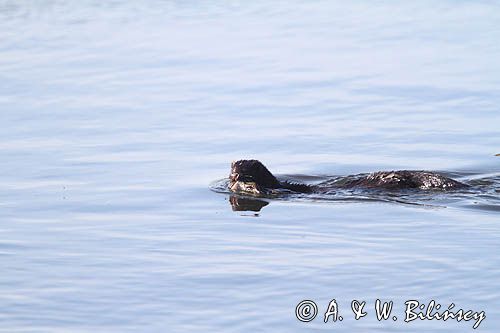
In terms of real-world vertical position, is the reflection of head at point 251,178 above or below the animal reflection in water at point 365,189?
above

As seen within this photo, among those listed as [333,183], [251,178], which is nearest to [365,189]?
[333,183]

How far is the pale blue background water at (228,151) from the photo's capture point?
9.30 meters

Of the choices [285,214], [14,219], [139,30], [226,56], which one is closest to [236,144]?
[285,214]

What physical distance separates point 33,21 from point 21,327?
1591cm

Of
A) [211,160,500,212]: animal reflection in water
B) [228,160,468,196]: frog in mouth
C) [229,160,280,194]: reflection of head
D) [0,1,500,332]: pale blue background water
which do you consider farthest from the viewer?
[229,160,280,194]: reflection of head

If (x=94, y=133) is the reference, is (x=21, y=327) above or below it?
below

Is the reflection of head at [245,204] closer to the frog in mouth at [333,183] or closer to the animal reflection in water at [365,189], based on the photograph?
the animal reflection in water at [365,189]

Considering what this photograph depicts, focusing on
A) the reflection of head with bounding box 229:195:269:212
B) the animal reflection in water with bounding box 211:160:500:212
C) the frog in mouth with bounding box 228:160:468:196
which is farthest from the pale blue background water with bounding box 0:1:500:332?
the frog in mouth with bounding box 228:160:468:196

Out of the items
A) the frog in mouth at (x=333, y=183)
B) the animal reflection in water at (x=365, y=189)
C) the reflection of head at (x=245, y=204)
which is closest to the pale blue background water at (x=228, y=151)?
the reflection of head at (x=245, y=204)

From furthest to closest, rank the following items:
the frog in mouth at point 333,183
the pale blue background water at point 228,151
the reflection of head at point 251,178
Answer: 1. the reflection of head at point 251,178
2. the frog in mouth at point 333,183
3. the pale blue background water at point 228,151

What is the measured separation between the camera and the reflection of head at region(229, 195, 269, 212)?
501 inches

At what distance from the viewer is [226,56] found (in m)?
20.8

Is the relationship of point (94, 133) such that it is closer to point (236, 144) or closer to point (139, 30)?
point (236, 144)

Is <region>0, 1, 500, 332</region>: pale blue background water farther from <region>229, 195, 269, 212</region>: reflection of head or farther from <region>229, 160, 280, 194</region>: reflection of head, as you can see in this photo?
<region>229, 160, 280, 194</region>: reflection of head
